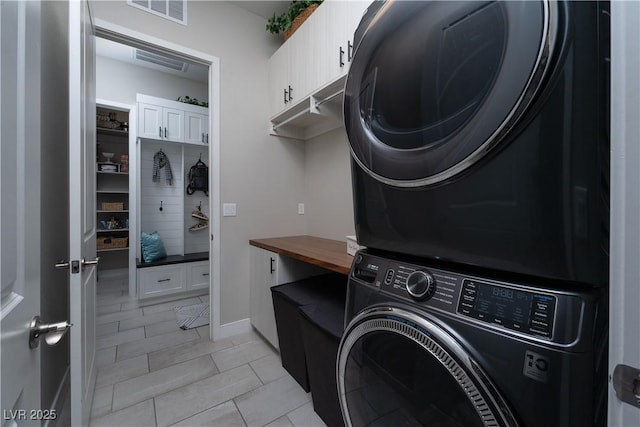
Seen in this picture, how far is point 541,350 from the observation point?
1.33 ft

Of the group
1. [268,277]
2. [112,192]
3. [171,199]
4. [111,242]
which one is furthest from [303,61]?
[111,242]

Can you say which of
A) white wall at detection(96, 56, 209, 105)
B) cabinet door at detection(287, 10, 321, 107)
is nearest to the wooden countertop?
cabinet door at detection(287, 10, 321, 107)

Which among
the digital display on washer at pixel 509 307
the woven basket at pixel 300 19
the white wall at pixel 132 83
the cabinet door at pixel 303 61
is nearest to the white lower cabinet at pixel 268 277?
the cabinet door at pixel 303 61

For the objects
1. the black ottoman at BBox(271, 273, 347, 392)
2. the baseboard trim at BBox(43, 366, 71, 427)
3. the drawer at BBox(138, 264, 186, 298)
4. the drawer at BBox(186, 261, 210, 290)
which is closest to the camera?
the baseboard trim at BBox(43, 366, 71, 427)

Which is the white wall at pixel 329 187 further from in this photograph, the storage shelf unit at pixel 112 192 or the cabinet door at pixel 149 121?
the storage shelf unit at pixel 112 192

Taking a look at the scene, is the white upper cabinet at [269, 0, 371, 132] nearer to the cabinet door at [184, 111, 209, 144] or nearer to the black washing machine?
the black washing machine

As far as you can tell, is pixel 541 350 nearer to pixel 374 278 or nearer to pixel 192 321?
pixel 374 278

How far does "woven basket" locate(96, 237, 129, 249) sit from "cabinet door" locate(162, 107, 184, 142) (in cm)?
175

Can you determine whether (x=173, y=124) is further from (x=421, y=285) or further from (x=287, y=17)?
(x=421, y=285)

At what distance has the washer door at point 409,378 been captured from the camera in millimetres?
468

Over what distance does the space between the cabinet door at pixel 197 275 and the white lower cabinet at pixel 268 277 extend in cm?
131

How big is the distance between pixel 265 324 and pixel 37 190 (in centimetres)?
171

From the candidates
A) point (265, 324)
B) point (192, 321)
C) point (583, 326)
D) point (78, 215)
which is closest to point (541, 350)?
point (583, 326)

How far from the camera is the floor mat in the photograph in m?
2.47
